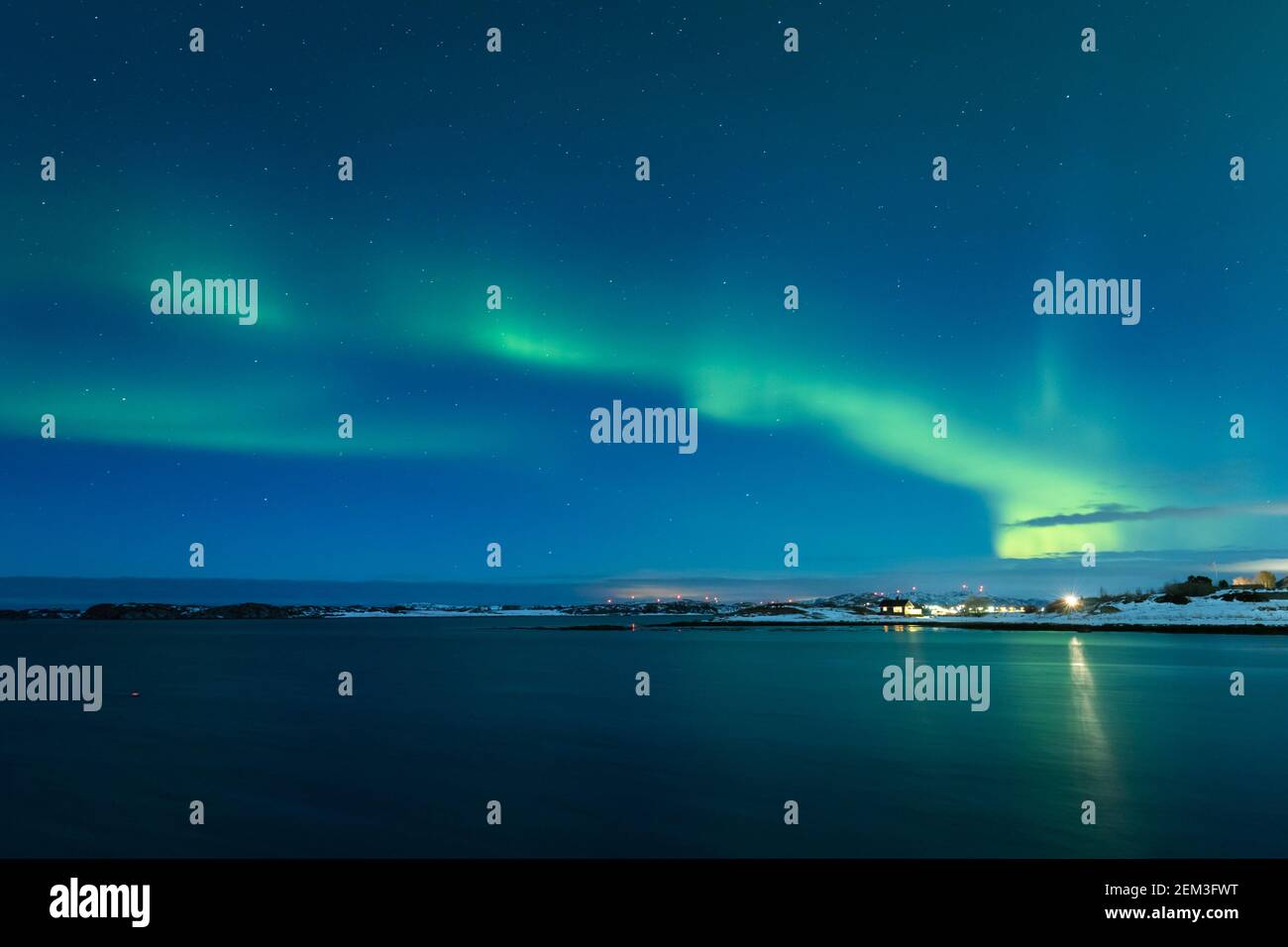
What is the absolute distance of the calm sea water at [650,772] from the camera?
20766 mm

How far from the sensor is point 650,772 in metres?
28.9

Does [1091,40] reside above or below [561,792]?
above

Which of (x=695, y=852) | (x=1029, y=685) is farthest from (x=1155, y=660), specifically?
(x=695, y=852)

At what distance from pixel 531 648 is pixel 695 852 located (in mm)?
104542

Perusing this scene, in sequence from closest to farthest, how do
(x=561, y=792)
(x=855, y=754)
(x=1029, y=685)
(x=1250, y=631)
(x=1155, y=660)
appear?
1. (x=561, y=792)
2. (x=855, y=754)
3. (x=1029, y=685)
4. (x=1155, y=660)
5. (x=1250, y=631)

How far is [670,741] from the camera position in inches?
1388

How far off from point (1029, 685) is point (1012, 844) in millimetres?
43388

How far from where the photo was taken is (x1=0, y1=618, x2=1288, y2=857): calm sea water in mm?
20766

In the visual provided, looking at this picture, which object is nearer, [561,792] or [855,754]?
[561,792]

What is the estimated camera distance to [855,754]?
31.9m

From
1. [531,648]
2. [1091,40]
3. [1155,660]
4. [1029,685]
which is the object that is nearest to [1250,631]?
[1155,660]
